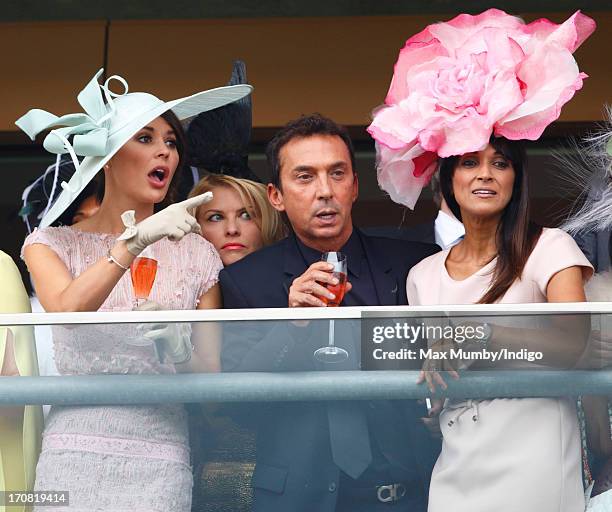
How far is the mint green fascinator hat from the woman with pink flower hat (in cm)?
54

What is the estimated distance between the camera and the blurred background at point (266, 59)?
17.4ft

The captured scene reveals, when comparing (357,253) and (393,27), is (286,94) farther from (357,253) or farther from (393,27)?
(357,253)

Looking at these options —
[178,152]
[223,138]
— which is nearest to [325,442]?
[178,152]

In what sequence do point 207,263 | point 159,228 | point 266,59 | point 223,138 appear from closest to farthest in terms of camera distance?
point 159,228 < point 207,263 < point 223,138 < point 266,59

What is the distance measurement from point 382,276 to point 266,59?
2.48 m

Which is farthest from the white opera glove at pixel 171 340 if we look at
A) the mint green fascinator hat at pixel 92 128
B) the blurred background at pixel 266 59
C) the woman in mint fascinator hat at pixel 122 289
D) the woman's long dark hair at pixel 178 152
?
the blurred background at pixel 266 59

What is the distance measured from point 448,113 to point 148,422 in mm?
912

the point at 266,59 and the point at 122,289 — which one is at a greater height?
the point at 266,59

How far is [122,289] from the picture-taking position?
292cm

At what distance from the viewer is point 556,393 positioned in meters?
2.53

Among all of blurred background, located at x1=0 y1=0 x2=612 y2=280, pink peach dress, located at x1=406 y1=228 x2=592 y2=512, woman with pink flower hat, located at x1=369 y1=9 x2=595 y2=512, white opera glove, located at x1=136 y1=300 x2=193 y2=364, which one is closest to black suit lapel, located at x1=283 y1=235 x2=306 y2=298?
woman with pink flower hat, located at x1=369 y1=9 x2=595 y2=512

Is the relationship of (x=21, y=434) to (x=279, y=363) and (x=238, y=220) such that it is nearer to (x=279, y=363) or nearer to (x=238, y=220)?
(x=279, y=363)

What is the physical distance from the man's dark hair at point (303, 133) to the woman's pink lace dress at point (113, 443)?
0.76 m

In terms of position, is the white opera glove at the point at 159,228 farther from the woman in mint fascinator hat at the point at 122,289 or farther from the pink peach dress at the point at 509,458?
the pink peach dress at the point at 509,458
